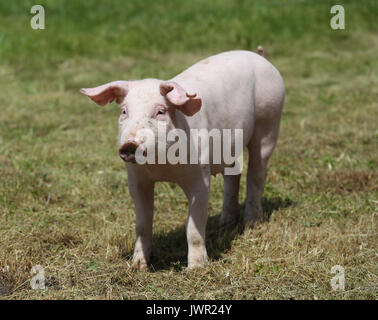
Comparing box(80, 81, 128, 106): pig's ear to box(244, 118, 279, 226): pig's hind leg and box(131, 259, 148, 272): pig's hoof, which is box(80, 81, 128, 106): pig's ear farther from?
box(244, 118, 279, 226): pig's hind leg

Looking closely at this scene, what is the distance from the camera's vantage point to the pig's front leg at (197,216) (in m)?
3.71

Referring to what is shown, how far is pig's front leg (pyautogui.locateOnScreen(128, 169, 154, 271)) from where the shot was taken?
377 centimetres

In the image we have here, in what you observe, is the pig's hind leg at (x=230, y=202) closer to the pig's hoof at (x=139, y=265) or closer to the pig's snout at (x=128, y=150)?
the pig's hoof at (x=139, y=265)

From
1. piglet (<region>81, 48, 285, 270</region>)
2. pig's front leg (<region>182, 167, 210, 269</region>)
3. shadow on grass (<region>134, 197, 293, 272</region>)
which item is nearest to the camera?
piglet (<region>81, 48, 285, 270</region>)

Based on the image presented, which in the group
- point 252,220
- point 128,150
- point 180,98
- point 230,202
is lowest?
point 252,220

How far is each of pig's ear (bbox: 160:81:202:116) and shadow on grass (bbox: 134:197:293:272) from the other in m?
1.01

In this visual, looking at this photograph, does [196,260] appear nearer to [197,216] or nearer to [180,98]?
[197,216]

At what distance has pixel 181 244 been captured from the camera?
424cm

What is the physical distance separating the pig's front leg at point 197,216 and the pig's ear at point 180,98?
0.44 m

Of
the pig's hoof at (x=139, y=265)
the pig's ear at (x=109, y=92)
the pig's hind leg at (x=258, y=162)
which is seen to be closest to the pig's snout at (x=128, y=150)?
the pig's ear at (x=109, y=92)

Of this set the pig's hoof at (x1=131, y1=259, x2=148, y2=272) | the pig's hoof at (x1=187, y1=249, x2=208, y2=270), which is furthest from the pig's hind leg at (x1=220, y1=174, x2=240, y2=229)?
the pig's hoof at (x1=131, y1=259, x2=148, y2=272)

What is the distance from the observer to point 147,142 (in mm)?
3160

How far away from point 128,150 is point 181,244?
1322 mm

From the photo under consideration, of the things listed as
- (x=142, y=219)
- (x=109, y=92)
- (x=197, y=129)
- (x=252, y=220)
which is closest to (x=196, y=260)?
(x=142, y=219)
